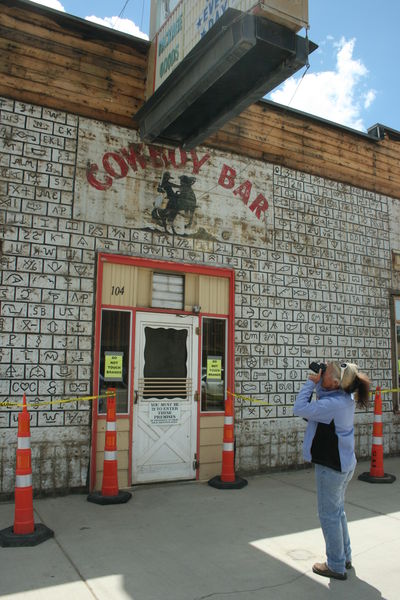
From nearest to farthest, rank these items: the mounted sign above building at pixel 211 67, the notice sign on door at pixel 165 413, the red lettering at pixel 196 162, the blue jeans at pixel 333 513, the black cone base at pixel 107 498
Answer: the blue jeans at pixel 333 513 → the mounted sign above building at pixel 211 67 → the black cone base at pixel 107 498 → the notice sign on door at pixel 165 413 → the red lettering at pixel 196 162

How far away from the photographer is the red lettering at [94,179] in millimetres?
6941

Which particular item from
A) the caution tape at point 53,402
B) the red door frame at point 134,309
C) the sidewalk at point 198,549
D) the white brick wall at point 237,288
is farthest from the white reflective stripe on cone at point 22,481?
the red door frame at point 134,309

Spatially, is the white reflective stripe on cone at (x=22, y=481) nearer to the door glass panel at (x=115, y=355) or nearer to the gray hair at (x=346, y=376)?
the door glass panel at (x=115, y=355)

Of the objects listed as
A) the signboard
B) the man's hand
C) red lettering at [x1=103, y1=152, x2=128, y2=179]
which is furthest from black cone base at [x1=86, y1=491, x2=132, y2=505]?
the signboard

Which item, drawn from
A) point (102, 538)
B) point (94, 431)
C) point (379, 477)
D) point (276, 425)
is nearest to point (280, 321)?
point (276, 425)

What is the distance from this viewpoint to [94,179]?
6977 millimetres

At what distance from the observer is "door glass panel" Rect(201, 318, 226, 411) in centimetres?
762

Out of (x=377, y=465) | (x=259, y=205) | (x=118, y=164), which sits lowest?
(x=377, y=465)

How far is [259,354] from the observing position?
808cm

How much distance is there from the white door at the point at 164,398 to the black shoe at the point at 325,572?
126 inches

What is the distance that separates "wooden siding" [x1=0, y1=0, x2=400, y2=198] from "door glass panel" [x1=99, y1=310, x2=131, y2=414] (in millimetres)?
2822

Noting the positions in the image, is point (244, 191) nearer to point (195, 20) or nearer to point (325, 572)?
point (195, 20)

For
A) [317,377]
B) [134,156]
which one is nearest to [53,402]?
[317,377]

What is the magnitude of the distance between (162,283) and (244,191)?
220cm
